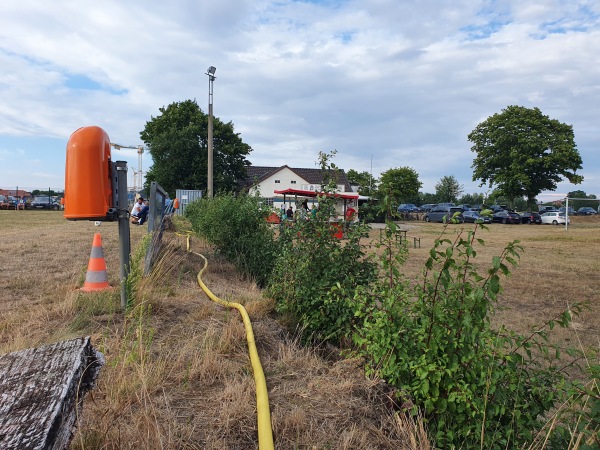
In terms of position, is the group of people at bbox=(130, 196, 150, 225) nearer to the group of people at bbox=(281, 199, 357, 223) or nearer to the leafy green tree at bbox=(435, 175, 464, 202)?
the group of people at bbox=(281, 199, 357, 223)

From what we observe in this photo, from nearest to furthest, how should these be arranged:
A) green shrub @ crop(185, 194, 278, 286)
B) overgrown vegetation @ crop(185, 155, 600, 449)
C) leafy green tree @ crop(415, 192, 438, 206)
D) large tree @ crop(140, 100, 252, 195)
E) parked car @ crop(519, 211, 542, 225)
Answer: overgrown vegetation @ crop(185, 155, 600, 449), green shrub @ crop(185, 194, 278, 286), large tree @ crop(140, 100, 252, 195), parked car @ crop(519, 211, 542, 225), leafy green tree @ crop(415, 192, 438, 206)

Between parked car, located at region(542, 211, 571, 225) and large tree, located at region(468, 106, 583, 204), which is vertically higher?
large tree, located at region(468, 106, 583, 204)

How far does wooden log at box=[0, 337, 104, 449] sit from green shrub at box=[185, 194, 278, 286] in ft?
16.2

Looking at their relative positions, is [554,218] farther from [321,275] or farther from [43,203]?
[43,203]

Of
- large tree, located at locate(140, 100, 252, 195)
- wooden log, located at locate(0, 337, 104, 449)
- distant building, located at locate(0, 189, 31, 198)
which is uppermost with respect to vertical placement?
large tree, located at locate(140, 100, 252, 195)

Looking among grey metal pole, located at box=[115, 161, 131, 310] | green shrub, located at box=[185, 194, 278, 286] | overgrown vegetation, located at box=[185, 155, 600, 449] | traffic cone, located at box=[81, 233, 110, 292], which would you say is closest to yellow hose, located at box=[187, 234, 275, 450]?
overgrown vegetation, located at box=[185, 155, 600, 449]

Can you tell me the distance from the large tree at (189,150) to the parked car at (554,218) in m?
29.2

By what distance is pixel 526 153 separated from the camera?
47.5m

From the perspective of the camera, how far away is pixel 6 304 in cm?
402

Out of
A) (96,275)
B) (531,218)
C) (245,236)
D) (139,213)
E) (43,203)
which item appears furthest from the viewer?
(43,203)

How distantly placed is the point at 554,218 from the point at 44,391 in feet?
151

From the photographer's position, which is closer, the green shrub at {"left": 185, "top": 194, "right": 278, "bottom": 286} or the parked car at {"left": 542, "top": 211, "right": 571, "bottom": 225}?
the green shrub at {"left": 185, "top": 194, "right": 278, "bottom": 286}

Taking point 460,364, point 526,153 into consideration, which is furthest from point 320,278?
point 526,153

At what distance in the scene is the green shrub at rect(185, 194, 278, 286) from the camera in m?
7.08
